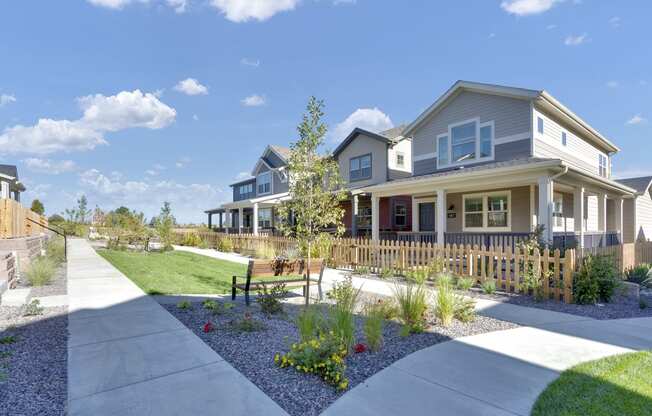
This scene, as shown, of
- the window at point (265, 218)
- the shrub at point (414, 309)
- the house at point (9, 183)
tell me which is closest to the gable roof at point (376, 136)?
the window at point (265, 218)

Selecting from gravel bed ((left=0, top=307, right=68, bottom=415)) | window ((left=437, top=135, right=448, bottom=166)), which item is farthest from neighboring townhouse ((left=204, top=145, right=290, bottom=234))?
gravel bed ((left=0, top=307, right=68, bottom=415))

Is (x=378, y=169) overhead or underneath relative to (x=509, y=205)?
overhead

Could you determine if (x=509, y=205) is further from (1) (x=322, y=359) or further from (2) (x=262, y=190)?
(2) (x=262, y=190)

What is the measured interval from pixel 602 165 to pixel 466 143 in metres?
10.2

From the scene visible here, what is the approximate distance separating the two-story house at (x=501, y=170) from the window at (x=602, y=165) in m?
0.29

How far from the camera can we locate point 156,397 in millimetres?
3307

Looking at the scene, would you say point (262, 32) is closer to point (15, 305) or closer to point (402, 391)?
point (15, 305)

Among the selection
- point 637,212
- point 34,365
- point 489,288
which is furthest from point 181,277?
point 637,212

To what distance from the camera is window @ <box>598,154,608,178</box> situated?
756 inches

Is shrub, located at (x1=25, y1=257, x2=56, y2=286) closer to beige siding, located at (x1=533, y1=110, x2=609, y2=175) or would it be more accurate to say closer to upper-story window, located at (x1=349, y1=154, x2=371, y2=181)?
beige siding, located at (x1=533, y1=110, x2=609, y2=175)

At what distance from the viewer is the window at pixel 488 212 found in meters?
15.5

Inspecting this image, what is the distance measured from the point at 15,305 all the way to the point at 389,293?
321 inches

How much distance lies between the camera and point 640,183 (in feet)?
70.3

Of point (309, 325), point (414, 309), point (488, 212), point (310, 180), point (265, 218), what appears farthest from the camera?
point (265, 218)
